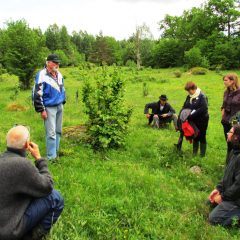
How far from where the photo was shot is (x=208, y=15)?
53500 mm

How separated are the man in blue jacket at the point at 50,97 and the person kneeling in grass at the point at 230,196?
3.80 m

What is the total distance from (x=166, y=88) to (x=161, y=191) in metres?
Result: 19.6

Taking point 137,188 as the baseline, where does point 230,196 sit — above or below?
above

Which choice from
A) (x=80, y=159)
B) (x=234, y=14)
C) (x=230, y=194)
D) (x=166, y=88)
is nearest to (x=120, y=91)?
(x=80, y=159)

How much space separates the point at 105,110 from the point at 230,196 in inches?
184

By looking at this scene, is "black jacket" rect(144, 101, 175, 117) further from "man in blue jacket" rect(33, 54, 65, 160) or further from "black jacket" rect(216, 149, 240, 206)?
"black jacket" rect(216, 149, 240, 206)

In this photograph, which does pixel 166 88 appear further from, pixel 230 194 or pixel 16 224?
pixel 16 224

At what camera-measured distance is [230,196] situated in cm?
554

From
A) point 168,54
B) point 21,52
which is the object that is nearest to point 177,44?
point 168,54

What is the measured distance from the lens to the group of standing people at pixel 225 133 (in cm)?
549

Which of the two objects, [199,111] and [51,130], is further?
[199,111]

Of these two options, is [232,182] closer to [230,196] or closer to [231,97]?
[230,196]

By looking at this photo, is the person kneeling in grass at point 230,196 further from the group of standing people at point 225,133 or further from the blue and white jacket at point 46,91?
the blue and white jacket at point 46,91

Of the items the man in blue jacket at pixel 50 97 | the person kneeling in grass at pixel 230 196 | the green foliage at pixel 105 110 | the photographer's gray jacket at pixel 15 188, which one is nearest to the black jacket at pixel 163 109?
the green foliage at pixel 105 110
